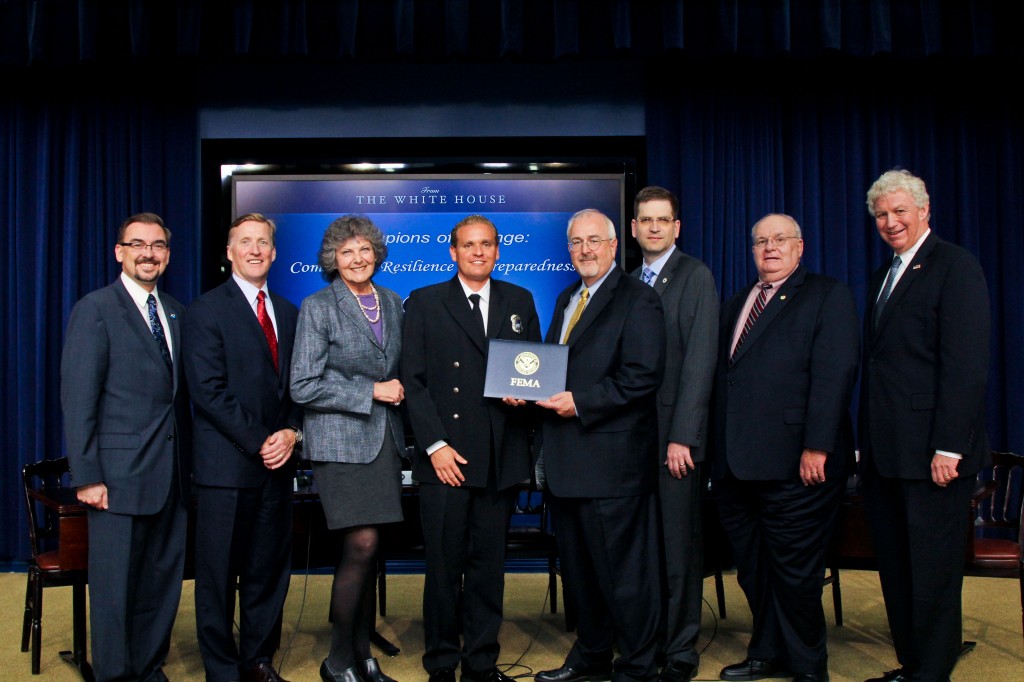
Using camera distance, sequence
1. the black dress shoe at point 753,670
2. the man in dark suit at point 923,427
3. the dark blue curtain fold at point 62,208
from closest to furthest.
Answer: the man in dark suit at point 923,427 → the black dress shoe at point 753,670 → the dark blue curtain fold at point 62,208

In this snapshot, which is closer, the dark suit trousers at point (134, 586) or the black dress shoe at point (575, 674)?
the dark suit trousers at point (134, 586)

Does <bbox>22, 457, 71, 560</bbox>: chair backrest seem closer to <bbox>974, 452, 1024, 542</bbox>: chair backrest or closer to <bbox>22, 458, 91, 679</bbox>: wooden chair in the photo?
<bbox>22, 458, 91, 679</bbox>: wooden chair

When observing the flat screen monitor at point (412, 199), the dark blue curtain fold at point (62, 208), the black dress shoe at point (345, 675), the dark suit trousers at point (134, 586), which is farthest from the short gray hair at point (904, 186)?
the dark blue curtain fold at point (62, 208)

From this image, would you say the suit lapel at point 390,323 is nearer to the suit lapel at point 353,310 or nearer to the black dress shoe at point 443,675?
the suit lapel at point 353,310

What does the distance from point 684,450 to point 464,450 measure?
80 cm

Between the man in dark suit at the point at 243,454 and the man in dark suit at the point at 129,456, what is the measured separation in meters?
0.13

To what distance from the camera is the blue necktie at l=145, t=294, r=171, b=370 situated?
319cm

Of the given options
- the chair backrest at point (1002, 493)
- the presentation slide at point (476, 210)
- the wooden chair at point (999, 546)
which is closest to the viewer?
the wooden chair at point (999, 546)

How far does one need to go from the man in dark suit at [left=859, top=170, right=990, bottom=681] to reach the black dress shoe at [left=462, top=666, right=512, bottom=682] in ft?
4.50

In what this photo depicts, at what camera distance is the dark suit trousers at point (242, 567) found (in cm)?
309

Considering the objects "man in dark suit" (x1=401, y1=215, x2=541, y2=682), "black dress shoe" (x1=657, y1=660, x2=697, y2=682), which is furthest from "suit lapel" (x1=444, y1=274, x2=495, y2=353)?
"black dress shoe" (x1=657, y1=660, x2=697, y2=682)

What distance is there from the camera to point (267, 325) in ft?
10.6

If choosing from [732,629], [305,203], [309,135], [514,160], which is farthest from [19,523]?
[732,629]

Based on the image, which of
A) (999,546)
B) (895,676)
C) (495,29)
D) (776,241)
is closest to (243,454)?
(776,241)
